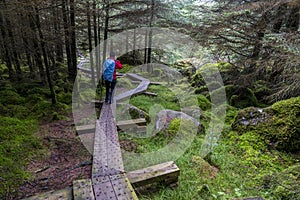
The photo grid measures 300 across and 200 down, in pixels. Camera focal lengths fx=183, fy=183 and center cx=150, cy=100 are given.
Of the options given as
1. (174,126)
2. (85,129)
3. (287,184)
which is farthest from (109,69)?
(287,184)

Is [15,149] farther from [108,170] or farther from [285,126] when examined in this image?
[285,126]

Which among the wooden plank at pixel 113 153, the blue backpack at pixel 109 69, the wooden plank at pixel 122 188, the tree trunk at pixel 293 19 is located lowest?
the wooden plank at pixel 113 153

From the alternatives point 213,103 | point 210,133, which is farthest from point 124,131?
point 213,103

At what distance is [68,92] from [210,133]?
696cm

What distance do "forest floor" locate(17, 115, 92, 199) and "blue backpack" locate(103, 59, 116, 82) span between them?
2.29 m

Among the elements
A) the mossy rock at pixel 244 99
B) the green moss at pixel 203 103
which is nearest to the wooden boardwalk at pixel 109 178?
the green moss at pixel 203 103

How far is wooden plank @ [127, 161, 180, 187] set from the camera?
132 inches

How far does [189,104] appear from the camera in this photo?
962cm

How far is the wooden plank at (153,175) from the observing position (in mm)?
3352

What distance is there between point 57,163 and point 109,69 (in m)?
3.85

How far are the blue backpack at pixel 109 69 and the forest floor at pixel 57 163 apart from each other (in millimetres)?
2287

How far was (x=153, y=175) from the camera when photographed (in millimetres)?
3469

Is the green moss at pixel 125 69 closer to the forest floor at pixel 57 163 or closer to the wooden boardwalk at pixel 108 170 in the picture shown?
the forest floor at pixel 57 163

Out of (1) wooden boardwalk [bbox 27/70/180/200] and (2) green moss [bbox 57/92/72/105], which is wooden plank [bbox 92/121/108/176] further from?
(2) green moss [bbox 57/92/72/105]
